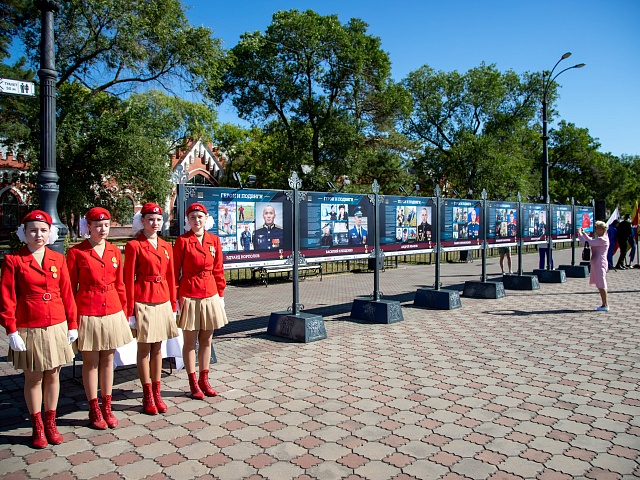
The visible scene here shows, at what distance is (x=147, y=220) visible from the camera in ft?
15.5

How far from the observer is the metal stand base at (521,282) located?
41.0 feet

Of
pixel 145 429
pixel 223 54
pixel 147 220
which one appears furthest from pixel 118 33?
pixel 145 429

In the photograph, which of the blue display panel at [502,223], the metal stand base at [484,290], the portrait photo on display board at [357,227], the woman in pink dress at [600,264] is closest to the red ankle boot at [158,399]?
the portrait photo on display board at [357,227]

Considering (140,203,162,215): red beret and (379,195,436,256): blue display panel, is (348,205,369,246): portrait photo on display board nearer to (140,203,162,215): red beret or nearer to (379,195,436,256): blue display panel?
(379,195,436,256): blue display panel

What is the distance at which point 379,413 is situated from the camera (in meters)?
4.60

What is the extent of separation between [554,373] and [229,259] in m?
4.34

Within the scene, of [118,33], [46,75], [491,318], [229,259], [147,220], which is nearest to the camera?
[147,220]

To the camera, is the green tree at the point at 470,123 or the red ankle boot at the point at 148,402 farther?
the green tree at the point at 470,123

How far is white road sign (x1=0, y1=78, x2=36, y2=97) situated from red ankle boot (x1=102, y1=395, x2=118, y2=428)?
3.82 m

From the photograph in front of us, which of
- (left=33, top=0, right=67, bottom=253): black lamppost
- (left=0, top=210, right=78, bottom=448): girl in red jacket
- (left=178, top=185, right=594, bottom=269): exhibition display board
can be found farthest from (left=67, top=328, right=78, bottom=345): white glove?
(left=178, top=185, right=594, bottom=269): exhibition display board

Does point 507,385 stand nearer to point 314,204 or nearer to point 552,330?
point 552,330

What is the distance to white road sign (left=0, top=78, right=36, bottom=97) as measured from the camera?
5801 millimetres

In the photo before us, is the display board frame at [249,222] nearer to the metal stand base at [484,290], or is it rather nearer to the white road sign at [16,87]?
the white road sign at [16,87]

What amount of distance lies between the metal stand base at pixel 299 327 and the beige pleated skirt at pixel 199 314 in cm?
242
